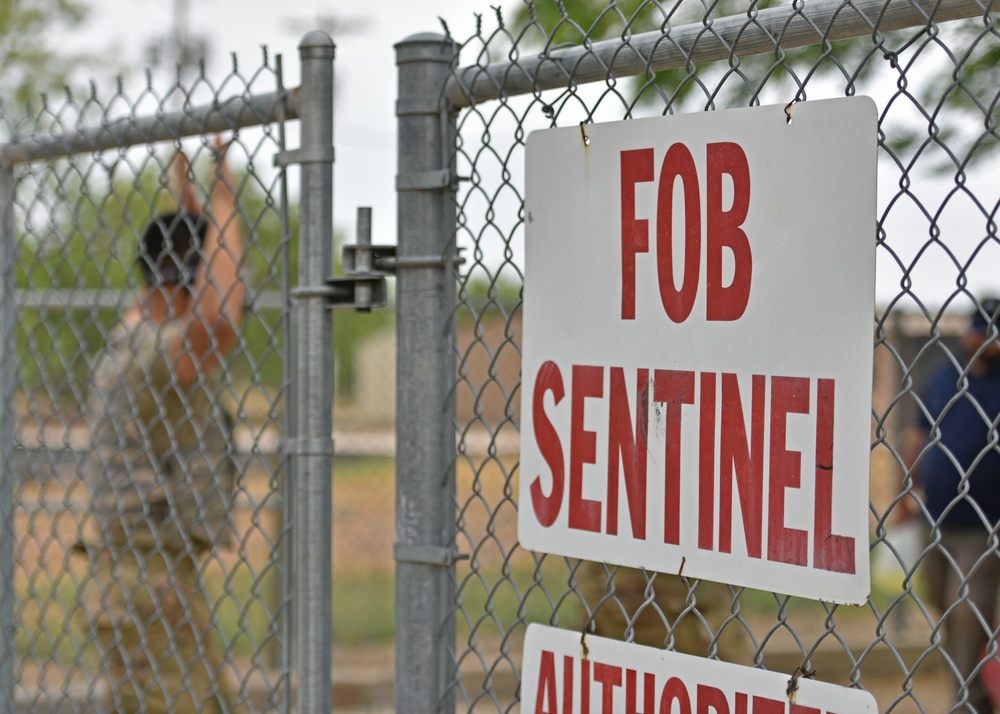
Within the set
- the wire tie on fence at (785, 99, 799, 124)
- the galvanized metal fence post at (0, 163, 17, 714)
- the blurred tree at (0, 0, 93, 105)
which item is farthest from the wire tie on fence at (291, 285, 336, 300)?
the blurred tree at (0, 0, 93, 105)

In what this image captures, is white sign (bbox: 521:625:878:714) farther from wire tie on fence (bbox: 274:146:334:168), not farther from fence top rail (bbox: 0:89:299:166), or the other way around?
fence top rail (bbox: 0:89:299:166)

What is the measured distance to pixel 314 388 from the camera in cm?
231

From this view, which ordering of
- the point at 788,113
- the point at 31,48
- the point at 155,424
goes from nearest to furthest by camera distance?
the point at 788,113 < the point at 155,424 < the point at 31,48

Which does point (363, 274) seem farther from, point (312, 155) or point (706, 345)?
point (706, 345)

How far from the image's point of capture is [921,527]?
614 centimetres

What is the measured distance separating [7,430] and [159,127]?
3.71 feet

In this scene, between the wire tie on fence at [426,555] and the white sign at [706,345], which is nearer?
the white sign at [706,345]

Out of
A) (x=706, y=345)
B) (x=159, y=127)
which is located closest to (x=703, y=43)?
(x=706, y=345)

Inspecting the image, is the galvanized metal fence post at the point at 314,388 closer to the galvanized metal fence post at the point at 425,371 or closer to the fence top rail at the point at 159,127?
the fence top rail at the point at 159,127

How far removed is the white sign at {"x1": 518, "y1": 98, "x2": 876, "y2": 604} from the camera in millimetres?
1598

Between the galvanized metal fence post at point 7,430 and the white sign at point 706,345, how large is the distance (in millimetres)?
1936

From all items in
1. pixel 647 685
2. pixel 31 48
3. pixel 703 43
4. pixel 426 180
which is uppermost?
pixel 31 48

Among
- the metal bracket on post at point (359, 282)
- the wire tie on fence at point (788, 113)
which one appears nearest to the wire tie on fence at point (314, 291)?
the metal bracket on post at point (359, 282)

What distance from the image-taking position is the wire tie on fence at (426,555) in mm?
2133
